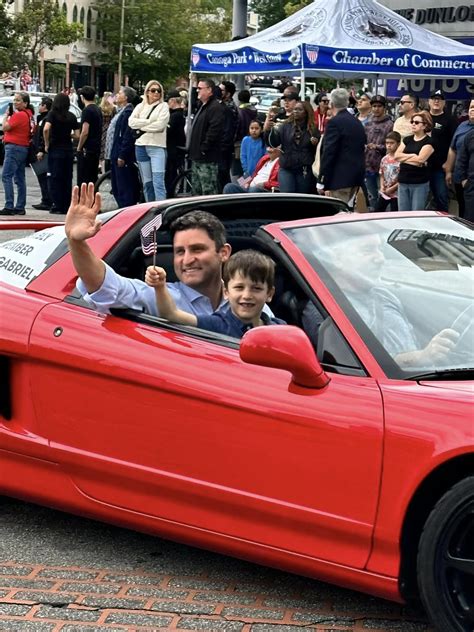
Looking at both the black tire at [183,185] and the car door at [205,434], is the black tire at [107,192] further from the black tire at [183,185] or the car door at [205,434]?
the car door at [205,434]

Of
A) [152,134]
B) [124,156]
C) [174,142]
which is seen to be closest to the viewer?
[152,134]

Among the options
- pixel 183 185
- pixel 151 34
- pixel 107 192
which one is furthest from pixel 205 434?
pixel 151 34

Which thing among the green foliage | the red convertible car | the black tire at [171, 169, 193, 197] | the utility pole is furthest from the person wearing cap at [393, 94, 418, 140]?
the green foliage

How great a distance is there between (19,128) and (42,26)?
147 ft

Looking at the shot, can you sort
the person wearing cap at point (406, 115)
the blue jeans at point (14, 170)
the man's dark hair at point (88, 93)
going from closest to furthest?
1. the person wearing cap at point (406, 115)
2. the man's dark hair at point (88, 93)
3. the blue jeans at point (14, 170)

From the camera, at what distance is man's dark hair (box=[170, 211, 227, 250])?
172 inches

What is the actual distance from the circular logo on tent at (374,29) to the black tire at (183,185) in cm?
291

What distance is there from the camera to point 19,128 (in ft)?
55.4

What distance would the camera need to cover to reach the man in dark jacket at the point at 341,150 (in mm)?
12805

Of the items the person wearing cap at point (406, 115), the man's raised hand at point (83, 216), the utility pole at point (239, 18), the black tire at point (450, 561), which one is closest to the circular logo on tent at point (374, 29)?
the person wearing cap at point (406, 115)

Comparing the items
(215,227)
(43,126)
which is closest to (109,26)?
(43,126)

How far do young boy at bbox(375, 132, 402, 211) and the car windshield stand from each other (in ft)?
31.0

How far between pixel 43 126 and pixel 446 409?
15429mm

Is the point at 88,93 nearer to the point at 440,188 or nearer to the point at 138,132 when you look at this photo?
the point at 138,132
